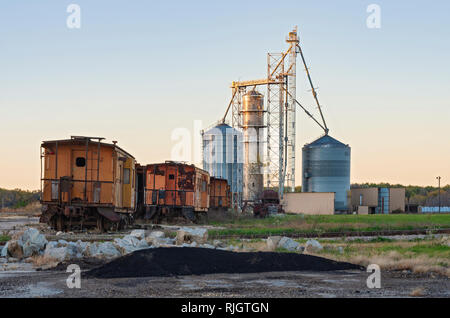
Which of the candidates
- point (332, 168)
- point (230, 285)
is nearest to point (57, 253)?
point (230, 285)

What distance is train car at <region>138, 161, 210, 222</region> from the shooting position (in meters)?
33.8

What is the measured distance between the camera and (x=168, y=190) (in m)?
34.2

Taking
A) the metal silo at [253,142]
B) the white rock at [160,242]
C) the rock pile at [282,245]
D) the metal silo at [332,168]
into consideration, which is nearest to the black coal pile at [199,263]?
the rock pile at [282,245]

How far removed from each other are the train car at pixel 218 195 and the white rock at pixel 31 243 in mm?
30838

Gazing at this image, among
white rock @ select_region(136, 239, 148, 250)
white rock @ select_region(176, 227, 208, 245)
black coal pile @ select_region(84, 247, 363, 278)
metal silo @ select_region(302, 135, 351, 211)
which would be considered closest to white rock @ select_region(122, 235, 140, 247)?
white rock @ select_region(136, 239, 148, 250)

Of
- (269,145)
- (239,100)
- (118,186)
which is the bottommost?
(118,186)

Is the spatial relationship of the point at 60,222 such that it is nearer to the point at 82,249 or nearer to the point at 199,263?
the point at 82,249

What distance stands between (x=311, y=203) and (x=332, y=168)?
6.53 meters

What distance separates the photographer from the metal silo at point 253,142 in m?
64.7

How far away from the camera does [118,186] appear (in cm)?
2562

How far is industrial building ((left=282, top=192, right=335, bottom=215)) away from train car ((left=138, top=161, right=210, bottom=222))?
28.9 m
